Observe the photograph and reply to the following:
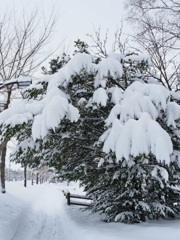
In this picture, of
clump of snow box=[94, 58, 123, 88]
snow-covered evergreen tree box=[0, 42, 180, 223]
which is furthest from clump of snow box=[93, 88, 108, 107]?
clump of snow box=[94, 58, 123, 88]

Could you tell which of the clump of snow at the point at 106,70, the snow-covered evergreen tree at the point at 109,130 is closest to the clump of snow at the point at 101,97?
the snow-covered evergreen tree at the point at 109,130

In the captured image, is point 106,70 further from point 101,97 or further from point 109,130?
point 109,130

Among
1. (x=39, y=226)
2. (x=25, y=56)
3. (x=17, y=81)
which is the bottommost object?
(x=39, y=226)

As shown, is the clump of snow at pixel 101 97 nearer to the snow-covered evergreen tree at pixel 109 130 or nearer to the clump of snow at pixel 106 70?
the snow-covered evergreen tree at pixel 109 130

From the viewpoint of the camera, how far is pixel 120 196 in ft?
22.4

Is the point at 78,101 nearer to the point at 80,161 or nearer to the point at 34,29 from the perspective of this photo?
the point at 80,161

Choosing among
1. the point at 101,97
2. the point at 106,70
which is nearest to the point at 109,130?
the point at 101,97

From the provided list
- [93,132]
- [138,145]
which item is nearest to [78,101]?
[93,132]

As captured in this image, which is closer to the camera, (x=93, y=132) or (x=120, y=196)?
(x=120, y=196)

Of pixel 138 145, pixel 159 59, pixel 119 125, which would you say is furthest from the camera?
pixel 159 59

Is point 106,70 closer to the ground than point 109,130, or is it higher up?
higher up

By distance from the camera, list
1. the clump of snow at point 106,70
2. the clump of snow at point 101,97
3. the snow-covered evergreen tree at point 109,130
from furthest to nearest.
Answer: the clump of snow at point 106,70, the clump of snow at point 101,97, the snow-covered evergreen tree at point 109,130

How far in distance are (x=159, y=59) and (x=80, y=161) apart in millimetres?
5928

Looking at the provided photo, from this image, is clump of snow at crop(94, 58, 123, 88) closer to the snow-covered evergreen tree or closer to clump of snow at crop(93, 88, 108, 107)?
the snow-covered evergreen tree
